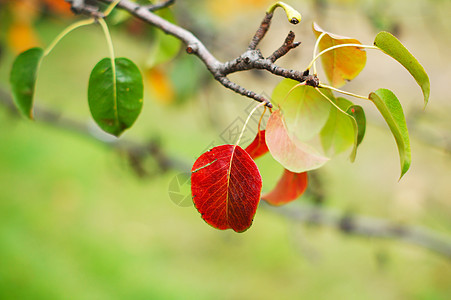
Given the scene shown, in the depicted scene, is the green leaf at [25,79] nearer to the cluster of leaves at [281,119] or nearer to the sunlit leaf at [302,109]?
the cluster of leaves at [281,119]

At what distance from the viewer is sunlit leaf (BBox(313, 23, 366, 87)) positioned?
19.0 inches

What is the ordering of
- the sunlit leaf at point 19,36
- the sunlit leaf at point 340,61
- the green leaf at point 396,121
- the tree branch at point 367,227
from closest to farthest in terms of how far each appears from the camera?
the green leaf at point 396,121
the sunlit leaf at point 340,61
the tree branch at point 367,227
the sunlit leaf at point 19,36

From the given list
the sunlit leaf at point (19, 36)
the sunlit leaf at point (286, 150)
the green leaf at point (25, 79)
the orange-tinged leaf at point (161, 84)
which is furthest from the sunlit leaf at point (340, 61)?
the sunlit leaf at point (19, 36)

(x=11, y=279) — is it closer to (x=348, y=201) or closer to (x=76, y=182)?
(x=76, y=182)

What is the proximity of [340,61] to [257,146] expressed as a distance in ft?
0.53

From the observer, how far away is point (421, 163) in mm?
3098

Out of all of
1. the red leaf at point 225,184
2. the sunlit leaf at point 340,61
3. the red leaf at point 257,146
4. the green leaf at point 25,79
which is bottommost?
the red leaf at point 225,184

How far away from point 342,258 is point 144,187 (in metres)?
1.46

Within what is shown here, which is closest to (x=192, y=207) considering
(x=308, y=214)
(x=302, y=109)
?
(x=308, y=214)

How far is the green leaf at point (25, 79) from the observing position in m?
0.58

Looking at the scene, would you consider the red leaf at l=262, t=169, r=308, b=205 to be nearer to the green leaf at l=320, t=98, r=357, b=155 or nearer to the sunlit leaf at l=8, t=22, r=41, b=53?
the green leaf at l=320, t=98, r=357, b=155

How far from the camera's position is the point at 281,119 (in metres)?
0.42

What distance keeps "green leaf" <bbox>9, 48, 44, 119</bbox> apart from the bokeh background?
697 millimetres

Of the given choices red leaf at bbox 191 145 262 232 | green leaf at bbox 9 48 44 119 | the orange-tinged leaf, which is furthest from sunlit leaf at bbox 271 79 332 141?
the orange-tinged leaf
